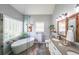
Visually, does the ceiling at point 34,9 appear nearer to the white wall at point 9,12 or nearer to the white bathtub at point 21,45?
the white wall at point 9,12

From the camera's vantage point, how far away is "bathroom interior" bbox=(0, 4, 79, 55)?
7.17 feet

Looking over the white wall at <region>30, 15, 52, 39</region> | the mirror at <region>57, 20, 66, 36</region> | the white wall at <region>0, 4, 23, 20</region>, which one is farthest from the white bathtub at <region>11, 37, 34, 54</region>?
the mirror at <region>57, 20, 66, 36</region>

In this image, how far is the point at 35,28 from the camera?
2348mm

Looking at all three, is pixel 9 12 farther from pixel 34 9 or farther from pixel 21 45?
pixel 21 45

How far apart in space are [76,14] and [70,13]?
0.51 ft

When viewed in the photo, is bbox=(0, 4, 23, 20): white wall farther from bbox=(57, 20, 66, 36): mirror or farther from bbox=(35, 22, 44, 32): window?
bbox=(57, 20, 66, 36): mirror

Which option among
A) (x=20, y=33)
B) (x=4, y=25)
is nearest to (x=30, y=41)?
(x=20, y=33)

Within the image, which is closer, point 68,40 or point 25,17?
point 68,40

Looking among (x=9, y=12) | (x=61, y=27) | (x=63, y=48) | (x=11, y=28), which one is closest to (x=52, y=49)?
(x=63, y=48)

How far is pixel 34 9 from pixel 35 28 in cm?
43

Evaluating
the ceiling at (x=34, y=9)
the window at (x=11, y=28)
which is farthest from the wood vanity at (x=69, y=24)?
the window at (x=11, y=28)

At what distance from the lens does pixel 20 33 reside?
7.42 ft

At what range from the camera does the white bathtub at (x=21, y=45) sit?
2236mm
